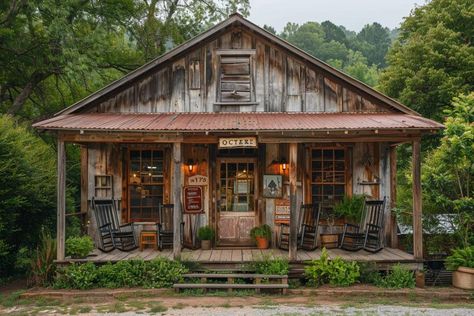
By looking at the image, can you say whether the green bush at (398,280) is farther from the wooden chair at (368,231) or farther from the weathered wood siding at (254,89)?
the weathered wood siding at (254,89)

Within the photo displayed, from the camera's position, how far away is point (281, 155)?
1073 cm

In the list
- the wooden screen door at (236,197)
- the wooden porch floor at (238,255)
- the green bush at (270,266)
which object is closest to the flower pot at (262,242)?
the wooden porch floor at (238,255)

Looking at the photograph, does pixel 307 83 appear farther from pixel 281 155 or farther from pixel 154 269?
pixel 154 269

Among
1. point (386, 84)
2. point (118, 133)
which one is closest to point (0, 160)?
point (118, 133)

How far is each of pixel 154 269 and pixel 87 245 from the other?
4.87 ft

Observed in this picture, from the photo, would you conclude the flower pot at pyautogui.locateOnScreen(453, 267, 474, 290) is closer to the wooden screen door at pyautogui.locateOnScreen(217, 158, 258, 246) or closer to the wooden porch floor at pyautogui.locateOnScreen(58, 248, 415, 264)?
the wooden porch floor at pyautogui.locateOnScreen(58, 248, 415, 264)

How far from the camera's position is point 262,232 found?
10312 millimetres

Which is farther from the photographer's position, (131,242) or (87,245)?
(131,242)

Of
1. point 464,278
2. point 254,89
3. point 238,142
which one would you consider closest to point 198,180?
point 238,142

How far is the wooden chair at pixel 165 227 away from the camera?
1010 centimetres

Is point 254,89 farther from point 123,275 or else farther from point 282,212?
point 123,275

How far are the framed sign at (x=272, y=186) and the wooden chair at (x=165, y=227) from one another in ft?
6.95

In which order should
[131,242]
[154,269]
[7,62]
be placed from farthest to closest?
[7,62] < [131,242] < [154,269]

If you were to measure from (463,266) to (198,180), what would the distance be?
5807 mm
